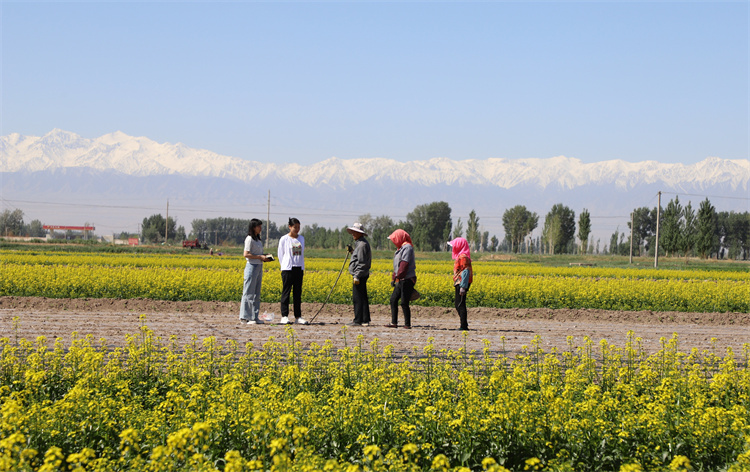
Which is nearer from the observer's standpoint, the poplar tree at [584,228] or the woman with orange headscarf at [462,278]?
the woman with orange headscarf at [462,278]

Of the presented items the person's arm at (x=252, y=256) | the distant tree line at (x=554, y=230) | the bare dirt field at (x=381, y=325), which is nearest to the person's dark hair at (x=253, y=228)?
the person's arm at (x=252, y=256)

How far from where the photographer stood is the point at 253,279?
12695 mm

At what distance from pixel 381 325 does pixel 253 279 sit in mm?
2804

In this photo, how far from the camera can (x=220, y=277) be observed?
17.8m

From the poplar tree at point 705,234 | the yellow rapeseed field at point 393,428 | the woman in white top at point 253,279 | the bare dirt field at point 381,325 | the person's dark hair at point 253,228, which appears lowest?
the bare dirt field at point 381,325

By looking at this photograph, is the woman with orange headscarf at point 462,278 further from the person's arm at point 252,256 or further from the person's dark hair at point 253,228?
the person's dark hair at point 253,228

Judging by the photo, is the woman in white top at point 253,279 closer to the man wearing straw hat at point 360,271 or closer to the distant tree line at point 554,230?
the man wearing straw hat at point 360,271

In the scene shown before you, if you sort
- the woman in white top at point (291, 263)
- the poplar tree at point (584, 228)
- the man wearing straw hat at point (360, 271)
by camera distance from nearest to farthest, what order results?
the man wearing straw hat at point (360, 271), the woman in white top at point (291, 263), the poplar tree at point (584, 228)

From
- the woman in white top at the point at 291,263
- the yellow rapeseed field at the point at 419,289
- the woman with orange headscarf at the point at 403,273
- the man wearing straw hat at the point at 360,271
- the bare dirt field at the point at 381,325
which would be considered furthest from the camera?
the yellow rapeseed field at the point at 419,289

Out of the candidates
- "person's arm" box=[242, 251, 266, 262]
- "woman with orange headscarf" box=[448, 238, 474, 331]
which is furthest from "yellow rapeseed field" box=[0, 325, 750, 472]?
"person's arm" box=[242, 251, 266, 262]

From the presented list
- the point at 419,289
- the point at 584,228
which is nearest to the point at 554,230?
the point at 584,228

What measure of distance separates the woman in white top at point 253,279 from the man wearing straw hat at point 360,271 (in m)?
1.83

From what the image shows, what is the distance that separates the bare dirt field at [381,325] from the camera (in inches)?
431

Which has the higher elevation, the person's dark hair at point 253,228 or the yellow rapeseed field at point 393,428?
the person's dark hair at point 253,228
